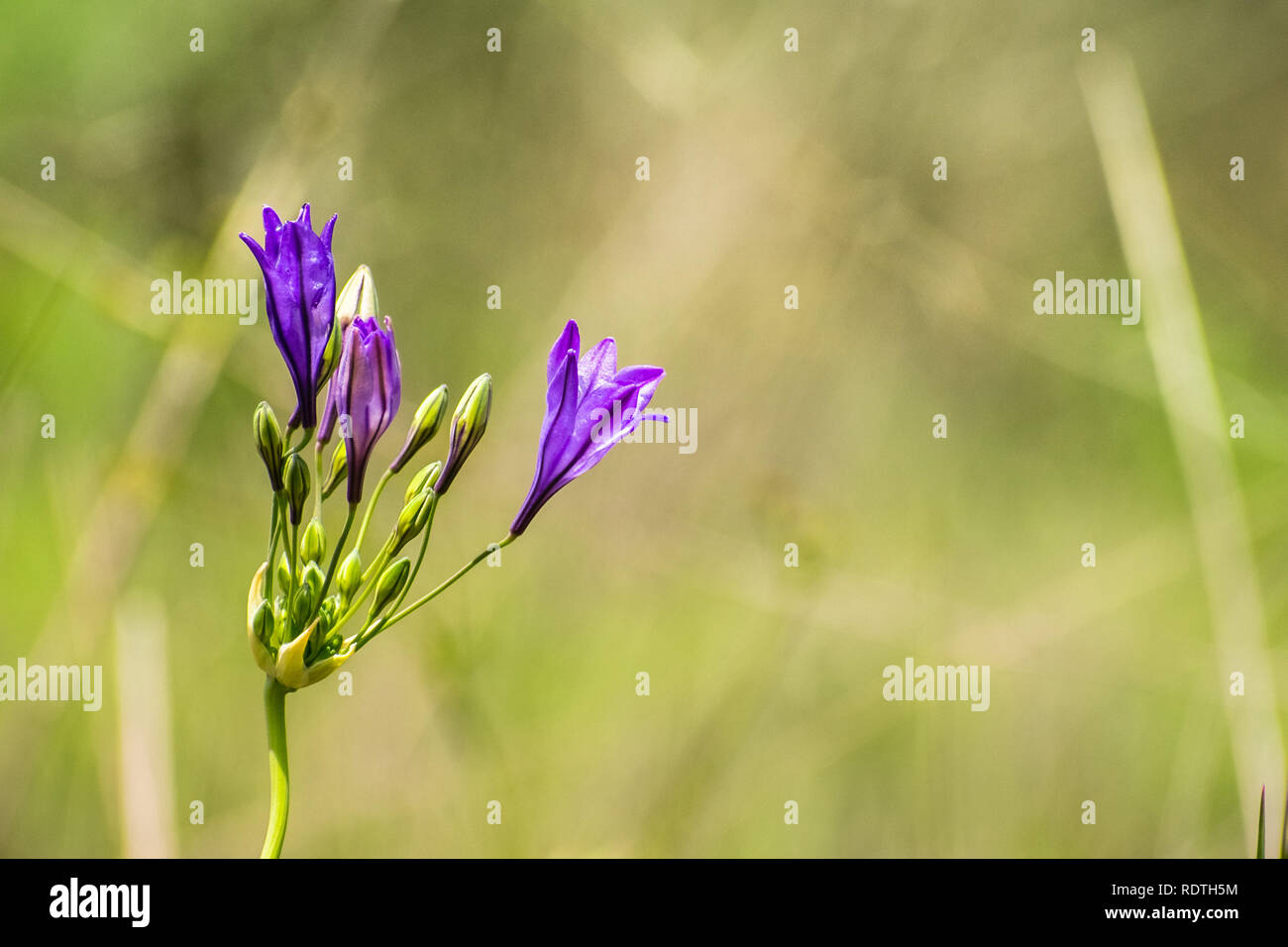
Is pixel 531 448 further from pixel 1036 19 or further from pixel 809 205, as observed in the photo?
pixel 1036 19

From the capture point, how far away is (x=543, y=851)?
12.1ft

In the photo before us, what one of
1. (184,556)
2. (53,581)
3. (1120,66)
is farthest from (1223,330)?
(53,581)

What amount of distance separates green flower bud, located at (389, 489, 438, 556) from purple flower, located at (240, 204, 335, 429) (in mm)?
218

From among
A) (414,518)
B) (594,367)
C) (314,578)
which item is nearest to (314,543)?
(314,578)

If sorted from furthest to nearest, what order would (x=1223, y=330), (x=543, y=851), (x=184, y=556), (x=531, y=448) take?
1. (x=1223, y=330)
2. (x=531, y=448)
3. (x=184, y=556)
4. (x=543, y=851)

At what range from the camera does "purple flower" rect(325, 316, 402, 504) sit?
1.63 metres

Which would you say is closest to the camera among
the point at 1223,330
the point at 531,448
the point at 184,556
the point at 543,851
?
the point at 543,851

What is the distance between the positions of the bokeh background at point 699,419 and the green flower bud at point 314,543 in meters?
2.07

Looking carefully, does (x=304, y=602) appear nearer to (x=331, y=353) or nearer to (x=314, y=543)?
(x=314, y=543)

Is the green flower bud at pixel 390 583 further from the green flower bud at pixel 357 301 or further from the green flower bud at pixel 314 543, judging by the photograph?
the green flower bud at pixel 357 301

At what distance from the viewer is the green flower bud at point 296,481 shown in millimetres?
1533

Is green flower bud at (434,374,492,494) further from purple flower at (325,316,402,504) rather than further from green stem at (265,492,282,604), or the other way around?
green stem at (265,492,282,604)

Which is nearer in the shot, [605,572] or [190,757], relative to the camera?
[190,757]

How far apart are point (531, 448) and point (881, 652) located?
1691 millimetres
